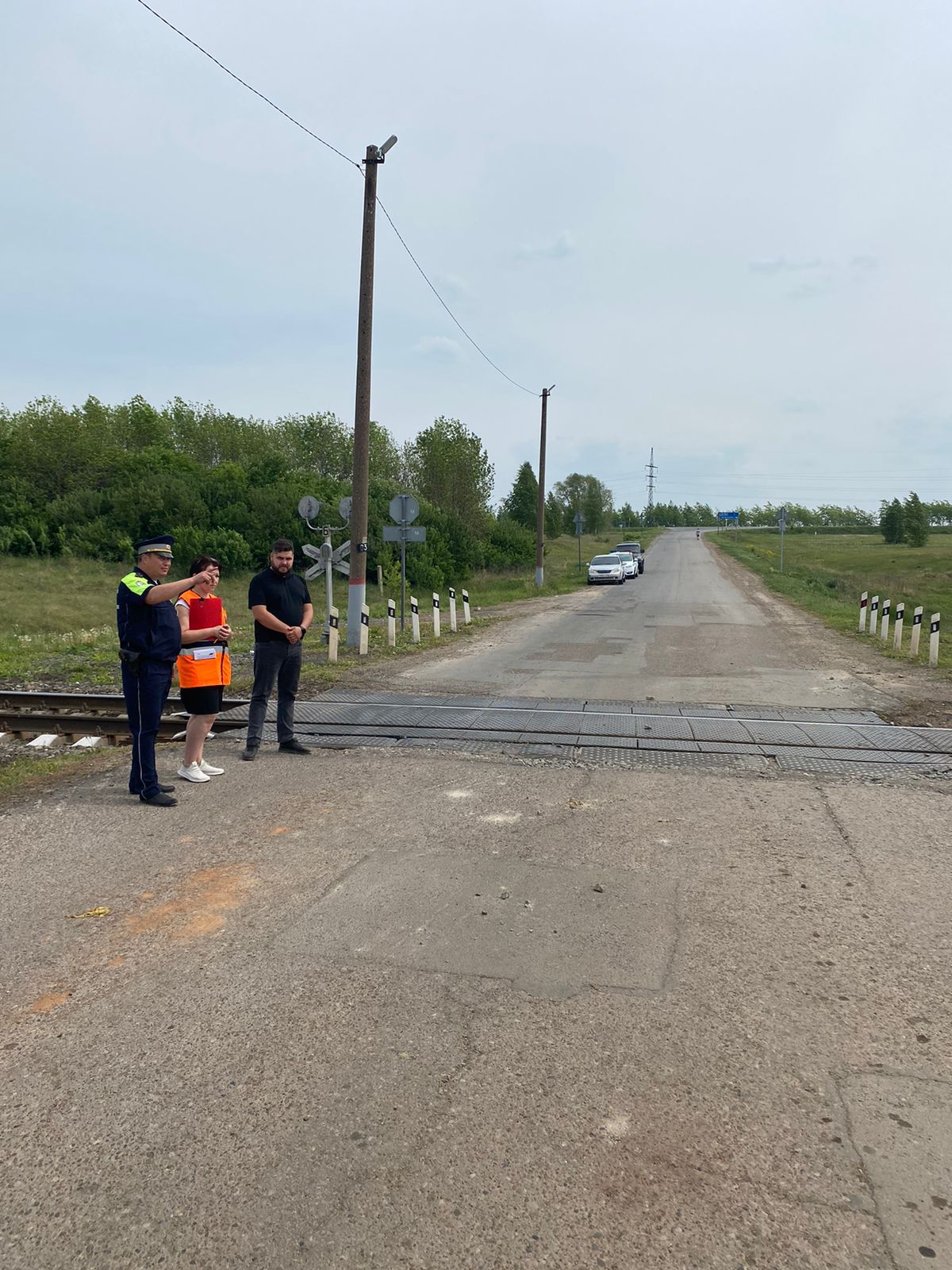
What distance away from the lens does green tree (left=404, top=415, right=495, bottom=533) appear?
50.9 metres

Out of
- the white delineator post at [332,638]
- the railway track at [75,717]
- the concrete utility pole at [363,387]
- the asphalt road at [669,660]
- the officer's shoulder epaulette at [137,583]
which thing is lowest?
the railway track at [75,717]

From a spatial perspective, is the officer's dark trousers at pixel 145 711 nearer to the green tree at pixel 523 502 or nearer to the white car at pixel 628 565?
the white car at pixel 628 565

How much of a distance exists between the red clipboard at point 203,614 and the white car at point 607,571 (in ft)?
109

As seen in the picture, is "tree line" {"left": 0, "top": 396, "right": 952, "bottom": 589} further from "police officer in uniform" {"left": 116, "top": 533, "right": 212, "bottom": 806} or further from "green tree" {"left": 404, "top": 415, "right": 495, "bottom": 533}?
"police officer in uniform" {"left": 116, "top": 533, "right": 212, "bottom": 806}

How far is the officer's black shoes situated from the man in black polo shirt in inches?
55.4

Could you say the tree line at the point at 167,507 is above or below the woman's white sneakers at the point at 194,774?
above

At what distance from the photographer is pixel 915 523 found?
300ft

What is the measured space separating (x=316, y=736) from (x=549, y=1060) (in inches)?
229

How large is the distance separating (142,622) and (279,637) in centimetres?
174

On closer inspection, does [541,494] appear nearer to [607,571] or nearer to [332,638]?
[607,571]

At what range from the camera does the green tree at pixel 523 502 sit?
68375 millimetres

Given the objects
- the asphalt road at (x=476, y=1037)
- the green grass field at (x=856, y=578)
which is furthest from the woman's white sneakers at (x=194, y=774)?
the green grass field at (x=856, y=578)

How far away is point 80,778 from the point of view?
7.21m

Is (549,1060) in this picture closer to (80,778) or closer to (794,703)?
(80,778)
